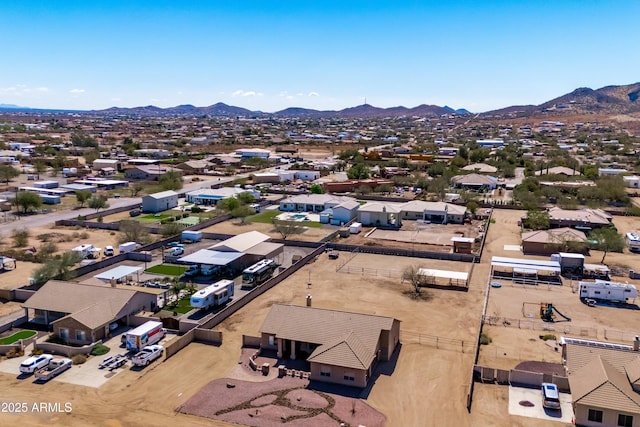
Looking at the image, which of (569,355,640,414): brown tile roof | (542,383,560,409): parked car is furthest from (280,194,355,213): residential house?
(569,355,640,414): brown tile roof

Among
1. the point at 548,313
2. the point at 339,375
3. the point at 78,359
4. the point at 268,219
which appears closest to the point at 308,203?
the point at 268,219

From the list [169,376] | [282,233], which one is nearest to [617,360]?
[169,376]

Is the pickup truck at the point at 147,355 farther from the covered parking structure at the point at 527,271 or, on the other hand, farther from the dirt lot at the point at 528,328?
the covered parking structure at the point at 527,271

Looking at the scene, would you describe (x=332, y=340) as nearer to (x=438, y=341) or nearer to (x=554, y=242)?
(x=438, y=341)

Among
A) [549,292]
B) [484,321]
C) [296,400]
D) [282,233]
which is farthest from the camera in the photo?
[282,233]

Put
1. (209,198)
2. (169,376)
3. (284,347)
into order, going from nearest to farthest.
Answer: (169,376) < (284,347) < (209,198)

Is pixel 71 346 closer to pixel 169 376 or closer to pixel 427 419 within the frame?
pixel 169 376

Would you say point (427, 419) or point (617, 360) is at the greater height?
point (617, 360)

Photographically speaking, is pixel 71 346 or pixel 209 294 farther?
pixel 209 294
